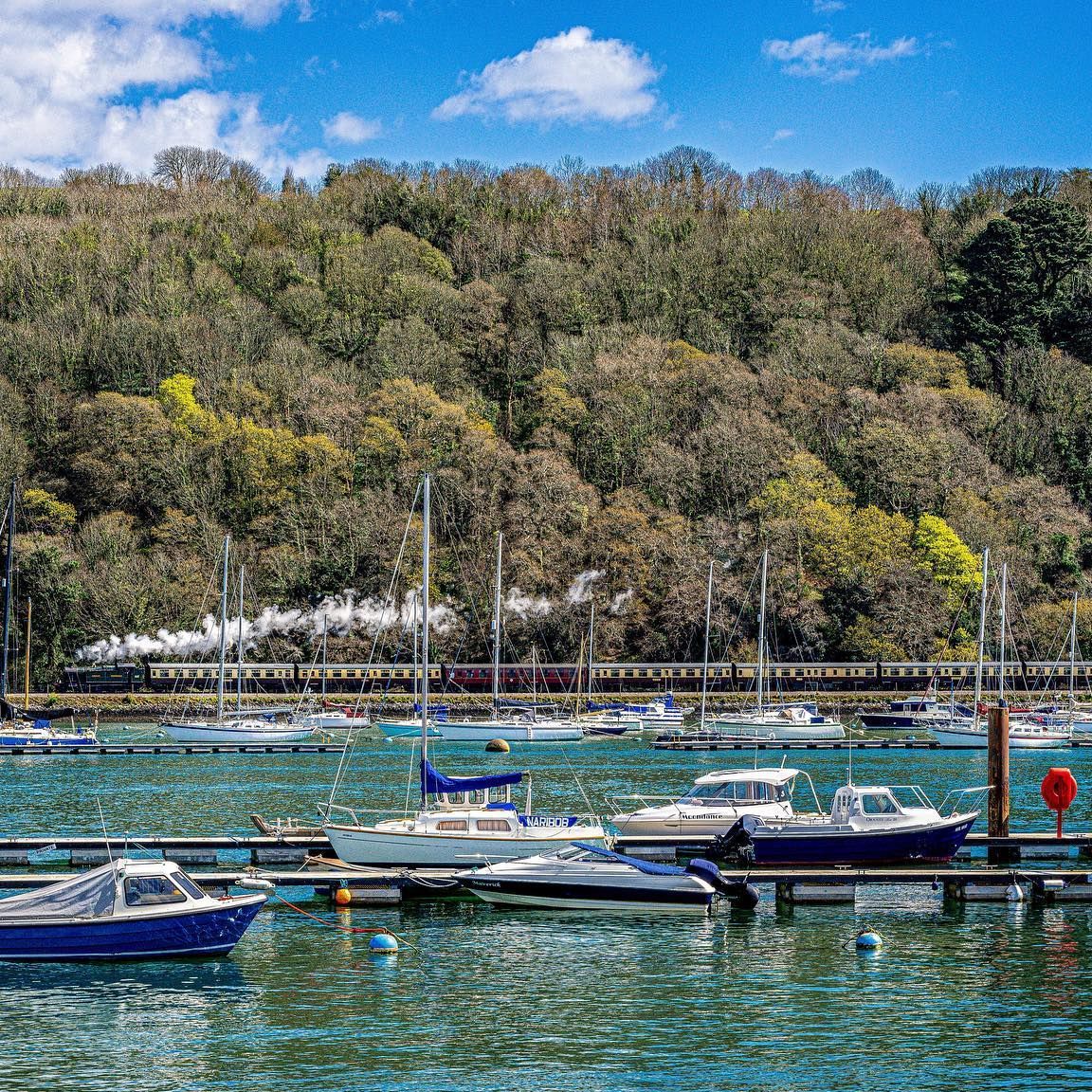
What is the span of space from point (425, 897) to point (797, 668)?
78.4 m

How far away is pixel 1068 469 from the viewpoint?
133250mm

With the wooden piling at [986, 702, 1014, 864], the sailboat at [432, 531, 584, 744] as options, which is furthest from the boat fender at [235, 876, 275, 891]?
the sailboat at [432, 531, 584, 744]

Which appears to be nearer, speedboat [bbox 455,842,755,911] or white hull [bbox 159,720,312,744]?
speedboat [bbox 455,842,755,911]

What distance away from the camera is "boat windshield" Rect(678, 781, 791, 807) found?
44.2 meters

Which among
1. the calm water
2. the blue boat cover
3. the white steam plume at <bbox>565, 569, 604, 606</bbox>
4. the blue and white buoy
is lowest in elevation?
the calm water

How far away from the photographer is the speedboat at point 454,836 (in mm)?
38250

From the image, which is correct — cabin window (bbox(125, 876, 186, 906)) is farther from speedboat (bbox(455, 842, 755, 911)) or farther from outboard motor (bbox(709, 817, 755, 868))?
outboard motor (bbox(709, 817, 755, 868))

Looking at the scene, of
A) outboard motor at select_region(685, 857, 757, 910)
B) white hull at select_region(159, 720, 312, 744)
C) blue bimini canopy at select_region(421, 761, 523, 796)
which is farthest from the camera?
white hull at select_region(159, 720, 312, 744)

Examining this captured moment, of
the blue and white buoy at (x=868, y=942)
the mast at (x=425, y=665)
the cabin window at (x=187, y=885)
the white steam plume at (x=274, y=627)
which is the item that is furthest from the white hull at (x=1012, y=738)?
the cabin window at (x=187, y=885)

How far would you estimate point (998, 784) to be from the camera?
4294 cm

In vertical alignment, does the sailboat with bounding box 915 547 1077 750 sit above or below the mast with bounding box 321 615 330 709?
below

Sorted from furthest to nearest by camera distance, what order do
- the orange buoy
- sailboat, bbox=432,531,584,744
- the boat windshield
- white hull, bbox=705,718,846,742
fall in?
sailboat, bbox=432,531,584,744, white hull, bbox=705,718,846,742, the boat windshield, the orange buoy

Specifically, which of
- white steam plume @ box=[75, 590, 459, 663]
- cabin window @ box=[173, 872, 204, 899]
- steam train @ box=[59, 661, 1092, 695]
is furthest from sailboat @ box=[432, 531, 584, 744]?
cabin window @ box=[173, 872, 204, 899]

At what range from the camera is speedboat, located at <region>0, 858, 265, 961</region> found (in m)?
30.3
